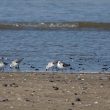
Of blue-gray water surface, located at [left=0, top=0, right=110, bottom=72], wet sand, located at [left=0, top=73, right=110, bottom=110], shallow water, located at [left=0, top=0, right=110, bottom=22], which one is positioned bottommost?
shallow water, located at [left=0, top=0, right=110, bottom=22]

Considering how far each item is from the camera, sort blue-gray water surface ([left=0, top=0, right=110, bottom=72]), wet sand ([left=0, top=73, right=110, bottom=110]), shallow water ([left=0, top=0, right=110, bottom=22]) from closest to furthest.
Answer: wet sand ([left=0, top=73, right=110, bottom=110]) < blue-gray water surface ([left=0, top=0, right=110, bottom=72]) < shallow water ([left=0, top=0, right=110, bottom=22])

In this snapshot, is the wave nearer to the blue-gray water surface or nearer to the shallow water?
the blue-gray water surface

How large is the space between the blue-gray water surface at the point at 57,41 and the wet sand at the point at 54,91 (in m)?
2.76

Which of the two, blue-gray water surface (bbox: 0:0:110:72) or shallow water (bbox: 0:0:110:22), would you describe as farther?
shallow water (bbox: 0:0:110:22)

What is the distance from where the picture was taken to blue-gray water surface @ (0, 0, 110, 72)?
20250mm

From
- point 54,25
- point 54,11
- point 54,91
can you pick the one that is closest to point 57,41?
point 54,25

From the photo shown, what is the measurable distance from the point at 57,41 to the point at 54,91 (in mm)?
12620

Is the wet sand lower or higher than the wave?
higher

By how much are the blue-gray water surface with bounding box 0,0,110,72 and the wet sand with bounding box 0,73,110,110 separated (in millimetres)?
2763

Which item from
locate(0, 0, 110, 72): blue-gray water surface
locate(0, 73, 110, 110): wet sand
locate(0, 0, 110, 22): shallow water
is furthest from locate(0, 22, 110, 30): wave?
locate(0, 73, 110, 110): wet sand

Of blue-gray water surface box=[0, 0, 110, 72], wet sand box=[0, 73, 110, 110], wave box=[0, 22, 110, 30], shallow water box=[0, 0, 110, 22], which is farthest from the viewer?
shallow water box=[0, 0, 110, 22]

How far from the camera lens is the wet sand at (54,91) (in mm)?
11383

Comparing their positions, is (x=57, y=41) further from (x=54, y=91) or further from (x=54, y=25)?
(x=54, y=91)

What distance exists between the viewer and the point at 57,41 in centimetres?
2561
